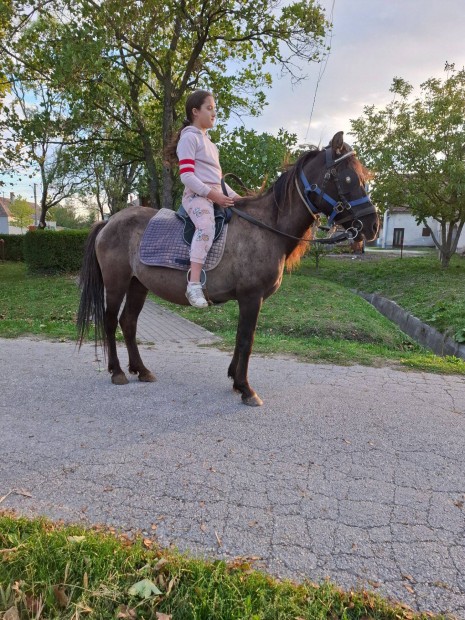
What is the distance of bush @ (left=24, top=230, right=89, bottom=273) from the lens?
56.5 feet

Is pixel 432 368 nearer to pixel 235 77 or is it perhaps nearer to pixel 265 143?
pixel 265 143

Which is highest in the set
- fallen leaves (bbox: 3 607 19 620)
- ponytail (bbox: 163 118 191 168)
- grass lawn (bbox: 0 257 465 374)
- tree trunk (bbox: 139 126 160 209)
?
tree trunk (bbox: 139 126 160 209)

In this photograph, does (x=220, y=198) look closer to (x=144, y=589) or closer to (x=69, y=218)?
(x=144, y=589)

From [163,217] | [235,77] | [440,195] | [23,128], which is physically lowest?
[163,217]

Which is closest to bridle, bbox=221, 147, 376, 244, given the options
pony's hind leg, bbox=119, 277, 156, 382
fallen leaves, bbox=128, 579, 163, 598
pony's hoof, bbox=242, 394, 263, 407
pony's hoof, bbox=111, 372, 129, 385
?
pony's hoof, bbox=242, 394, 263, 407

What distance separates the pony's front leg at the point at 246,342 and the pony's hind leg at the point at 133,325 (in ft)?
A: 3.76

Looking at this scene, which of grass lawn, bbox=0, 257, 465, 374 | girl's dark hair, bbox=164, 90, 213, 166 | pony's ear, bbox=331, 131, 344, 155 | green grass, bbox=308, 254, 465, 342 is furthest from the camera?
green grass, bbox=308, 254, 465, 342

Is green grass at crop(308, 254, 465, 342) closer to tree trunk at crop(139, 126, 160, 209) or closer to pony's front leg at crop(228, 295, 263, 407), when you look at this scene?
pony's front leg at crop(228, 295, 263, 407)

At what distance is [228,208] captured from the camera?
407 centimetres

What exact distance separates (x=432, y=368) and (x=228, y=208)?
10.9 ft

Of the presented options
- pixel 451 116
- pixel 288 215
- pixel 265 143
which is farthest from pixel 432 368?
pixel 451 116

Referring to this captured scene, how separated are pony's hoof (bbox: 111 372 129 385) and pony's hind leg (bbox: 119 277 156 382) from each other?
17cm

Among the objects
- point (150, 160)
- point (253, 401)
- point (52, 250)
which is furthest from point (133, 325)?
point (52, 250)

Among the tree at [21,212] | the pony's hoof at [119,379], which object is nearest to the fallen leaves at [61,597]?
the pony's hoof at [119,379]
